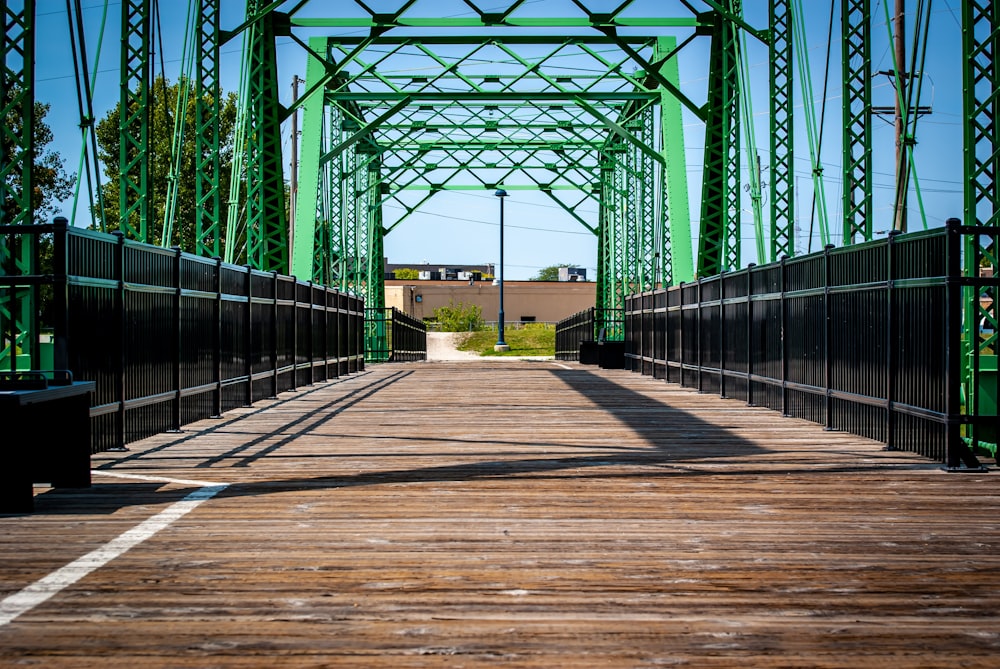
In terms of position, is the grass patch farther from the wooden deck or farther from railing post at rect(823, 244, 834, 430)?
the wooden deck

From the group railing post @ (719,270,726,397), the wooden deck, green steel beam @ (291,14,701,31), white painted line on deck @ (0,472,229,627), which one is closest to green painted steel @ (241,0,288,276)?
green steel beam @ (291,14,701,31)

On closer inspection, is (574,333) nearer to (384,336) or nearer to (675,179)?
(384,336)

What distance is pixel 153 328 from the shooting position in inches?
426

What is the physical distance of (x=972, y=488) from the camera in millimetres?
7547

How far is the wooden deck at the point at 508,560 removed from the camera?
395cm

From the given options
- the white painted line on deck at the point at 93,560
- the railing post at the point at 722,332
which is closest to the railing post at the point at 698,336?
the railing post at the point at 722,332

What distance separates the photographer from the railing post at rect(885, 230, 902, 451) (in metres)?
9.56

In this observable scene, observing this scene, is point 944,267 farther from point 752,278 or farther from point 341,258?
point 341,258

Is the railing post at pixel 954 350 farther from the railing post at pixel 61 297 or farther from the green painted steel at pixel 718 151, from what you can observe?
the green painted steel at pixel 718 151

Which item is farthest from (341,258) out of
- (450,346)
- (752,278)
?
(450,346)

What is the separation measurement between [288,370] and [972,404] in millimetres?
11911

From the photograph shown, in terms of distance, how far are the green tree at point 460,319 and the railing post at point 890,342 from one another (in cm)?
7552

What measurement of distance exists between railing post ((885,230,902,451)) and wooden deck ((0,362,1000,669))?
31 cm

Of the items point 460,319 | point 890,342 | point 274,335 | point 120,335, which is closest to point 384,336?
point 274,335
